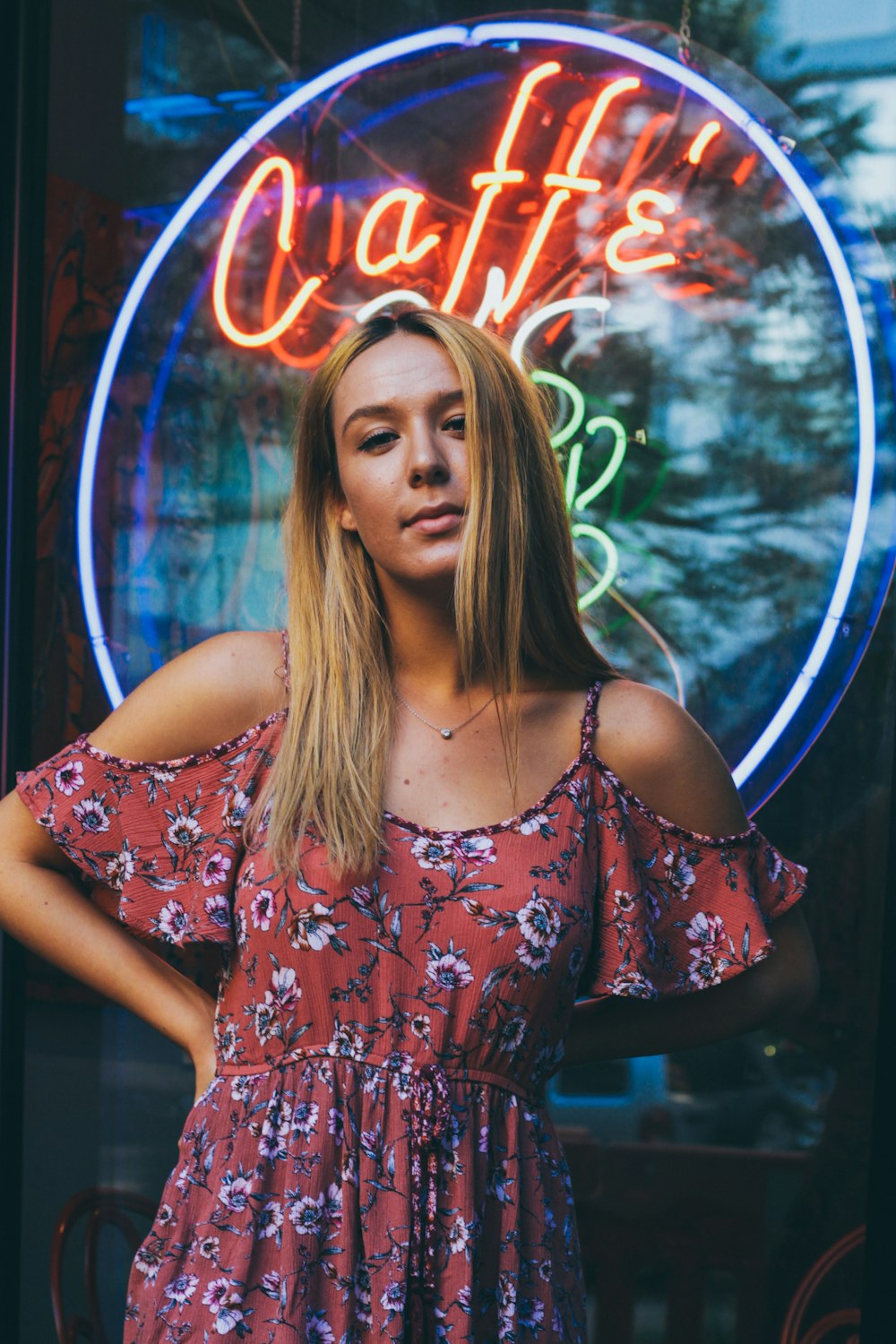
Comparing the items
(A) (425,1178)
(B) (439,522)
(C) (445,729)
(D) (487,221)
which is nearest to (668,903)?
(C) (445,729)

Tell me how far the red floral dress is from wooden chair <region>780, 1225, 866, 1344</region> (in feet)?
3.03

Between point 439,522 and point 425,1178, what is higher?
point 439,522

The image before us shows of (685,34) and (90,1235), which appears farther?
(90,1235)

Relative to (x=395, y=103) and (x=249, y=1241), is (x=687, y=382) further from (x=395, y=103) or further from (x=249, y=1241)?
(x=249, y=1241)

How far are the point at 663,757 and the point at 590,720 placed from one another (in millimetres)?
112

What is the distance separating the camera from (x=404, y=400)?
1.61 metres

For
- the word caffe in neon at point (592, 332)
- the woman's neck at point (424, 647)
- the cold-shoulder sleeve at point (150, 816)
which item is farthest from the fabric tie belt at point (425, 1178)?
the word caffe in neon at point (592, 332)

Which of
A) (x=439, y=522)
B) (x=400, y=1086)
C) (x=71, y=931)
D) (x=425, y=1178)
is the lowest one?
(x=425, y=1178)

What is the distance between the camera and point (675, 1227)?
8.27 feet

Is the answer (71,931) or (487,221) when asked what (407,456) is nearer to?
(71,931)

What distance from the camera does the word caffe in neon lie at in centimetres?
234

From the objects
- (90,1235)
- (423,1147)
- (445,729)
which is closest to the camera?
A: (423,1147)

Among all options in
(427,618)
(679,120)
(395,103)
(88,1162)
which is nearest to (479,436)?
(427,618)

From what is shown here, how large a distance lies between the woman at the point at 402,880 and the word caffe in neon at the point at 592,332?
60cm
